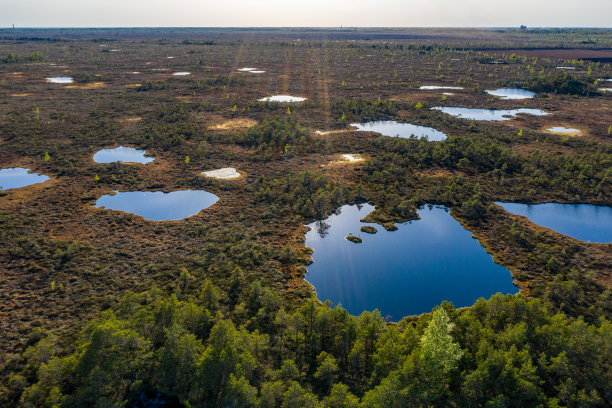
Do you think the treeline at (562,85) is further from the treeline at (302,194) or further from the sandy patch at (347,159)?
the treeline at (302,194)

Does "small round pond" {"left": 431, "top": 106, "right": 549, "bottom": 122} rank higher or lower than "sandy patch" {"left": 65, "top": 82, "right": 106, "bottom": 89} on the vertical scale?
lower

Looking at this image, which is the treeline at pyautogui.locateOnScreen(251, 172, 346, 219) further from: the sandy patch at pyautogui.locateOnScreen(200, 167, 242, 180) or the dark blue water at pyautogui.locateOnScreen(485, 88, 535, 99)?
the dark blue water at pyautogui.locateOnScreen(485, 88, 535, 99)

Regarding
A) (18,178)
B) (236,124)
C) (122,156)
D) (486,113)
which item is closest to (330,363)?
(122,156)

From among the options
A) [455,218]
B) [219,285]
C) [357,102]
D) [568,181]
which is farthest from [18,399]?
[357,102]

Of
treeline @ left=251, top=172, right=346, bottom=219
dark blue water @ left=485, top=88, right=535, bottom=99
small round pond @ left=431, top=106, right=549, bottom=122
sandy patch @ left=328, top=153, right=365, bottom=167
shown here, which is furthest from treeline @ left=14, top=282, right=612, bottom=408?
dark blue water @ left=485, top=88, right=535, bottom=99

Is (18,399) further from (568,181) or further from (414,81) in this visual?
(414,81)
